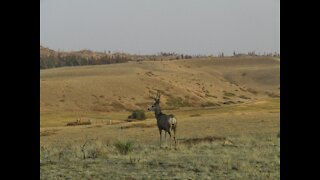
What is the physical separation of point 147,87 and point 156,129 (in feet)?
144

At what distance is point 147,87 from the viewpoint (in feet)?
244

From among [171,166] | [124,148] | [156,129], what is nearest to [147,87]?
[156,129]

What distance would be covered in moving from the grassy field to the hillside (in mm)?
138

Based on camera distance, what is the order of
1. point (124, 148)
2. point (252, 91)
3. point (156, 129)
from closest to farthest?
point (124, 148), point (156, 129), point (252, 91)

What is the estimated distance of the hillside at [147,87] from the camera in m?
63.4

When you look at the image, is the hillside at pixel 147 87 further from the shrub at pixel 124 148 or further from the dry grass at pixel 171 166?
the dry grass at pixel 171 166

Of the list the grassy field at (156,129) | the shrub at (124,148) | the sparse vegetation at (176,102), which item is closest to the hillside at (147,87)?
the sparse vegetation at (176,102)

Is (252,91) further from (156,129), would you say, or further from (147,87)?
(156,129)

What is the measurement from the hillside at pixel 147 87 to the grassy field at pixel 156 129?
14 cm

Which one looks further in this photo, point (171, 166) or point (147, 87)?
point (147, 87)

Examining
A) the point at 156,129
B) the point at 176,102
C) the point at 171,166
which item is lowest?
the point at 176,102
